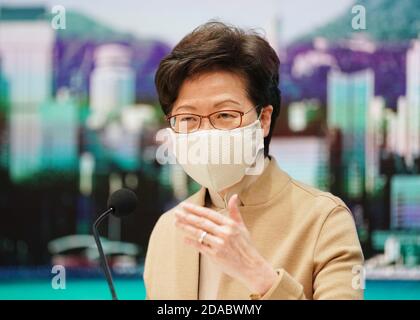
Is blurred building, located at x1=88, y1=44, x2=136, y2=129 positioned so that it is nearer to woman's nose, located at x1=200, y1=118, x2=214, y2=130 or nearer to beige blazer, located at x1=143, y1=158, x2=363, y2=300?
beige blazer, located at x1=143, y1=158, x2=363, y2=300

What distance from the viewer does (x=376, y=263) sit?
9.75 feet

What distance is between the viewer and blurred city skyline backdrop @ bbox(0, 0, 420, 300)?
9.71 feet

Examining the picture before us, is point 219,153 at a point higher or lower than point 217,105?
lower

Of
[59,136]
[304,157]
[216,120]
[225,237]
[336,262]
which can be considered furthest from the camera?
[59,136]

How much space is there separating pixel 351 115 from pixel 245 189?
1.39 metres

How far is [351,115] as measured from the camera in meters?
2.95

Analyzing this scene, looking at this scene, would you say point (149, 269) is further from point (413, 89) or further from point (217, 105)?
point (413, 89)

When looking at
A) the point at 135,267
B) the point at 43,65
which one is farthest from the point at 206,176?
the point at 43,65

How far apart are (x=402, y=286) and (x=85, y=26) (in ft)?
5.80

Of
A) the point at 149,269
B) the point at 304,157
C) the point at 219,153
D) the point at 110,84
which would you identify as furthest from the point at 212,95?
the point at 110,84

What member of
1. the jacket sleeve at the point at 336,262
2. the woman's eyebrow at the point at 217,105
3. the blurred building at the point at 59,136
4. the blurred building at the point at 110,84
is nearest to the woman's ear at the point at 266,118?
the woman's eyebrow at the point at 217,105

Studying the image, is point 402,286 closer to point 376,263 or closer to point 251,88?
point 376,263

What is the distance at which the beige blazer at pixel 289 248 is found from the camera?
1.50m

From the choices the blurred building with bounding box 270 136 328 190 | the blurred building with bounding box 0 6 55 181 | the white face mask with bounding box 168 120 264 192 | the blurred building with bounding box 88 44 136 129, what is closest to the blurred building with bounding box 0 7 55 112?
the blurred building with bounding box 0 6 55 181
